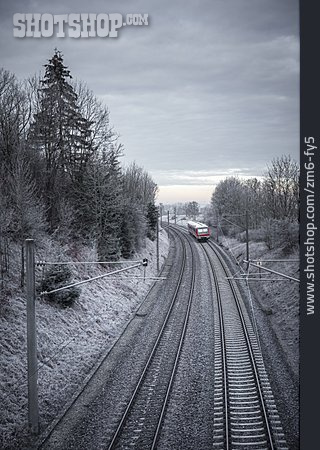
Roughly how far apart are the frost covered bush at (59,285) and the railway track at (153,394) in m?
4.98

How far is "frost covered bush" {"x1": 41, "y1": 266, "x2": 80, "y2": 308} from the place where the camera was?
55.6ft

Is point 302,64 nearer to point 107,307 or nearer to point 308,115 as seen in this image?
point 308,115

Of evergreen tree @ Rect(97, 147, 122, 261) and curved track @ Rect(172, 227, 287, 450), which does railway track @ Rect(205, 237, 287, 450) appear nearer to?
curved track @ Rect(172, 227, 287, 450)

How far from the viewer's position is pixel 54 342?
14.6 m

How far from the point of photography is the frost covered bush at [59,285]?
55.6 ft

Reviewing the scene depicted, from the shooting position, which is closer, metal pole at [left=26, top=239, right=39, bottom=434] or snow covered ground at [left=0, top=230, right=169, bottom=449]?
metal pole at [left=26, top=239, right=39, bottom=434]

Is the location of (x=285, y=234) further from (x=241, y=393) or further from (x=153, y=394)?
(x=153, y=394)

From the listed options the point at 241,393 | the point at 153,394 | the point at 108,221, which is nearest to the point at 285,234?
the point at 108,221

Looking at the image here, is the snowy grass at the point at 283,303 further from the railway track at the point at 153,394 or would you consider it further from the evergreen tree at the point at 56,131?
the evergreen tree at the point at 56,131

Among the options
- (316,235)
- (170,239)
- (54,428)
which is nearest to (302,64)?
(316,235)

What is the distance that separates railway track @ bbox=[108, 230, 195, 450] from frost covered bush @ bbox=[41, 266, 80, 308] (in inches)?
196

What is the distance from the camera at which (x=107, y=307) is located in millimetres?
20531

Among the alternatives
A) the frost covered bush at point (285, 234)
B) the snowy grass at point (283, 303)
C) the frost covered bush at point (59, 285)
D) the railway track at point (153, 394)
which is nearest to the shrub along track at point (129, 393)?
the railway track at point (153, 394)

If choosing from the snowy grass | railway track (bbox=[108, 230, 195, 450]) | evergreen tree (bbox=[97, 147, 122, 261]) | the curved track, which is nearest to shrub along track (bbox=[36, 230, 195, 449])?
railway track (bbox=[108, 230, 195, 450])
